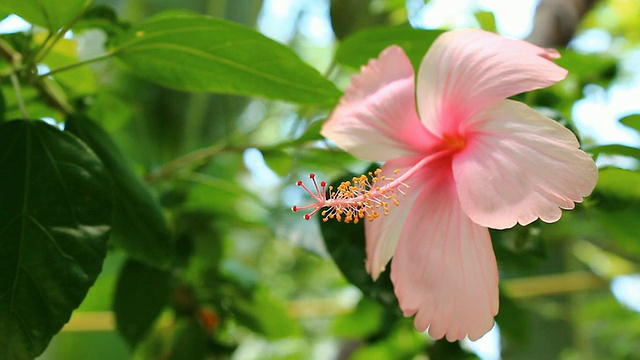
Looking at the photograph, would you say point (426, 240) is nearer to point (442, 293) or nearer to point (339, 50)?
point (442, 293)

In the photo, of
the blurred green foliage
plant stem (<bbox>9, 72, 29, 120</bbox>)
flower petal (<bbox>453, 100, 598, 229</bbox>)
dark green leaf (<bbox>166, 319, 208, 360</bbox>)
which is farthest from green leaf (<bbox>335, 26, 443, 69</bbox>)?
dark green leaf (<bbox>166, 319, 208, 360</bbox>)

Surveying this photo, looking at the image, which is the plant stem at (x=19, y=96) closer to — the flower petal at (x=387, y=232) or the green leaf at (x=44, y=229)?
the green leaf at (x=44, y=229)

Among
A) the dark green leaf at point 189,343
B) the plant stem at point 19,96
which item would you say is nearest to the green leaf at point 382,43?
the plant stem at point 19,96

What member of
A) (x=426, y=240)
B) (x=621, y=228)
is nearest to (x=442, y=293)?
(x=426, y=240)

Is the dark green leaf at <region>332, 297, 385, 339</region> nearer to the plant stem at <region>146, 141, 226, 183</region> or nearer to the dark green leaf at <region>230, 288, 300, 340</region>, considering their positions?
the dark green leaf at <region>230, 288, 300, 340</region>

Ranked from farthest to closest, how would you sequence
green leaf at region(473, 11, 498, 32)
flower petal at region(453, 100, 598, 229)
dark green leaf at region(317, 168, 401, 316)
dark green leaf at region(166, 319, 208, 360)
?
dark green leaf at region(166, 319, 208, 360) → green leaf at region(473, 11, 498, 32) → dark green leaf at region(317, 168, 401, 316) → flower petal at region(453, 100, 598, 229)
